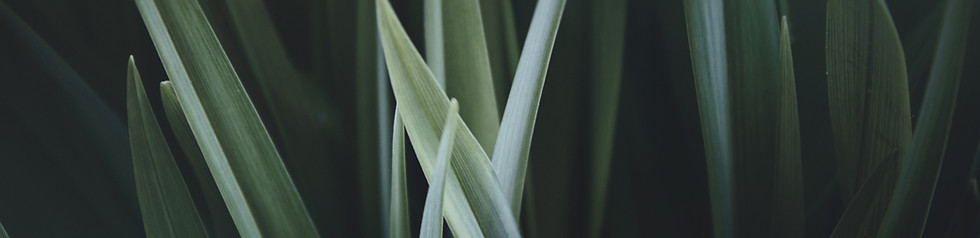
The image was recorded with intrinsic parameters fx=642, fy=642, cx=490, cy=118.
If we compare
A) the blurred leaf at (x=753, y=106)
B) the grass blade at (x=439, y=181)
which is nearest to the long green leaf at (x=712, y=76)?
the blurred leaf at (x=753, y=106)

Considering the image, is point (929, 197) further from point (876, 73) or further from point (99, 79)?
point (99, 79)

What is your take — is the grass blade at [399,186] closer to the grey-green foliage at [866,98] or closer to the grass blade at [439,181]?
the grass blade at [439,181]

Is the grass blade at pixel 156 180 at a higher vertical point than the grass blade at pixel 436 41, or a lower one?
lower

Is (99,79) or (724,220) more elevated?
(99,79)

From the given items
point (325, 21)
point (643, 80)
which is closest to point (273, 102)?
point (325, 21)

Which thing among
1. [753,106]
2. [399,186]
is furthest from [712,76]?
[399,186]

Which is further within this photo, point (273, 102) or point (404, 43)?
point (273, 102)
